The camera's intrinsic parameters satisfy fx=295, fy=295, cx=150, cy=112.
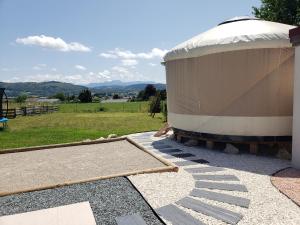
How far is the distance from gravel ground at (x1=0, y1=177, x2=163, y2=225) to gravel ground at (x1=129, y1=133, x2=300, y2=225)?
0.20m

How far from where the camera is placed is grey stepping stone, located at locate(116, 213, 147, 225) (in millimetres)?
3070

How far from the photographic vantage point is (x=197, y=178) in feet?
15.0

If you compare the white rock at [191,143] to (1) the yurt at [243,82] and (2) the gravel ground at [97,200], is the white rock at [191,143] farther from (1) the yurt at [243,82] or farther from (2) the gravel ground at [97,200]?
(2) the gravel ground at [97,200]

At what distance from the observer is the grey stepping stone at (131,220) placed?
10.1 ft

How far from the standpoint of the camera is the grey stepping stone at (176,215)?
3.08 metres

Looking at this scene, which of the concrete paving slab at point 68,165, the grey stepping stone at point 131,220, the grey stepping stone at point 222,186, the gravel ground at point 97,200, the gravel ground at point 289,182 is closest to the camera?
the grey stepping stone at point 131,220

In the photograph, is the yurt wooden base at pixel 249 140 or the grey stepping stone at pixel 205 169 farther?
the yurt wooden base at pixel 249 140

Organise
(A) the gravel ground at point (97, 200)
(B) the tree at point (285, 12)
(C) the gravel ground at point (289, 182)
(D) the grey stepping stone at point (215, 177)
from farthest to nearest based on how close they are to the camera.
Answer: (B) the tree at point (285, 12)
(D) the grey stepping stone at point (215, 177)
(C) the gravel ground at point (289, 182)
(A) the gravel ground at point (97, 200)

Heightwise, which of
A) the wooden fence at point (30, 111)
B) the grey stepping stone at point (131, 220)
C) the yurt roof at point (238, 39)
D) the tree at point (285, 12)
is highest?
the tree at point (285, 12)

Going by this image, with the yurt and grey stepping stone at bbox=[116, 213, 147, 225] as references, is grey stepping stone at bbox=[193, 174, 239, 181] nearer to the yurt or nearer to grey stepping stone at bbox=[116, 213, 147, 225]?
grey stepping stone at bbox=[116, 213, 147, 225]

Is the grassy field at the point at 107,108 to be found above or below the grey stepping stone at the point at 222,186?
below

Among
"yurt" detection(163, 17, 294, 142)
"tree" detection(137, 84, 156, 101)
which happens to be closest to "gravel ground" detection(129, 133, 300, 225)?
"yurt" detection(163, 17, 294, 142)

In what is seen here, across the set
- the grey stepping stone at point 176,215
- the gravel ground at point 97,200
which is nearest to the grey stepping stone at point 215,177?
the gravel ground at point 97,200

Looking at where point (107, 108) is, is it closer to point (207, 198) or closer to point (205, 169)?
point (205, 169)
